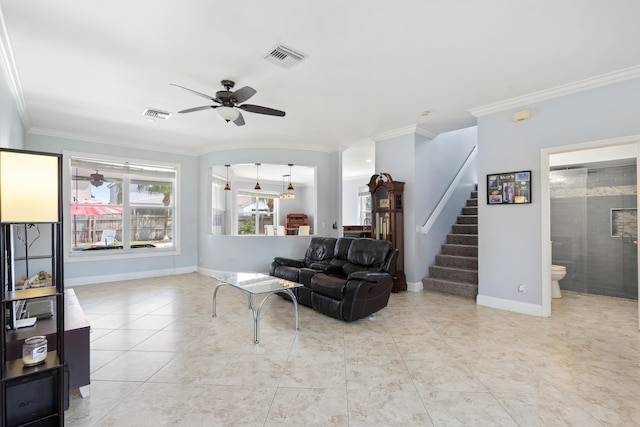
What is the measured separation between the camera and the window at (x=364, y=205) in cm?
1058

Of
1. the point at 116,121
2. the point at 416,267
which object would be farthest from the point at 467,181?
the point at 116,121

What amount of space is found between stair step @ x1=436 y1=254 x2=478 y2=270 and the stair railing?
631 millimetres

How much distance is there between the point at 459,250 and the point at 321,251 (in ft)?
8.40

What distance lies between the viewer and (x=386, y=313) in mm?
3953

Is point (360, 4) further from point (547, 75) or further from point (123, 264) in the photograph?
point (123, 264)

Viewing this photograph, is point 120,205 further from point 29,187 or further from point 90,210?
point 29,187

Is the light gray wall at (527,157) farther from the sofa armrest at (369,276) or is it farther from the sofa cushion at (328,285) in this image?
the sofa cushion at (328,285)

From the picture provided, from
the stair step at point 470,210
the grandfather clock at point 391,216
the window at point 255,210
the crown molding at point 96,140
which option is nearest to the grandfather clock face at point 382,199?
the grandfather clock at point 391,216

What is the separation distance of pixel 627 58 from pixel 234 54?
381cm

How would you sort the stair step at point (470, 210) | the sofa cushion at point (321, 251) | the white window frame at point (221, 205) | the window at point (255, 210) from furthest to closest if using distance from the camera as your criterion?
the window at point (255, 210), the white window frame at point (221, 205), the stair step at point (470, 210), the sofa cushion at point (321, 251)

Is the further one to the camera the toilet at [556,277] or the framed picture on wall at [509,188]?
the toilet at [556,277]

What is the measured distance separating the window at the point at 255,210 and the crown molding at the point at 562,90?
8200mm

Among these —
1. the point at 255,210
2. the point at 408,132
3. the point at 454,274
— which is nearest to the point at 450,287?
the point at 454,274

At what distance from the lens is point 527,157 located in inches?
154
